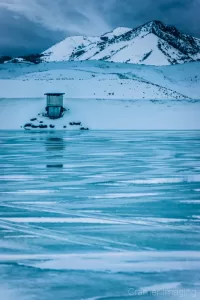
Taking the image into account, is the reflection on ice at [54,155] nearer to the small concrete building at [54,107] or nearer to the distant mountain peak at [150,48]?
the small concrete building at [54,107]

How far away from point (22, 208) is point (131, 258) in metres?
2.56

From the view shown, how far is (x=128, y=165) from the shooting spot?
38.6 ft

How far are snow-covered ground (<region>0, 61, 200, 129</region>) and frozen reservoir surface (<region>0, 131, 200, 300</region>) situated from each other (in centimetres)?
2142

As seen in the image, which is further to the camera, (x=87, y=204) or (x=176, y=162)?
(x=176, y=162)

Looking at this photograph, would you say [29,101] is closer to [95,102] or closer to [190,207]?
[95,102]

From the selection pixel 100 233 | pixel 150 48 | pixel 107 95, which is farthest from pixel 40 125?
pixel 150 48

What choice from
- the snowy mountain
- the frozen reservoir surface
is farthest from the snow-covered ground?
the snowy mountain

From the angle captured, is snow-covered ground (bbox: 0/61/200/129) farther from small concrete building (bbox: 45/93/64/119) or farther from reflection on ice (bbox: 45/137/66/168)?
reflection on ice (bbox: 45/137/66/168)

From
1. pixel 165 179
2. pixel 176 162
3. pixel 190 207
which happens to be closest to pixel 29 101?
pixel 176 162

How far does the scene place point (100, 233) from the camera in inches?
220

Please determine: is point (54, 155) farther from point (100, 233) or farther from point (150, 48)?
point (150, 48)

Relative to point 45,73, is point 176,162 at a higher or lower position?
lower

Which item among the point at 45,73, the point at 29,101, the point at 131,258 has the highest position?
the point at 45,73

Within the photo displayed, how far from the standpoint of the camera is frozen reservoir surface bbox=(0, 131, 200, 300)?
4.11 metres
